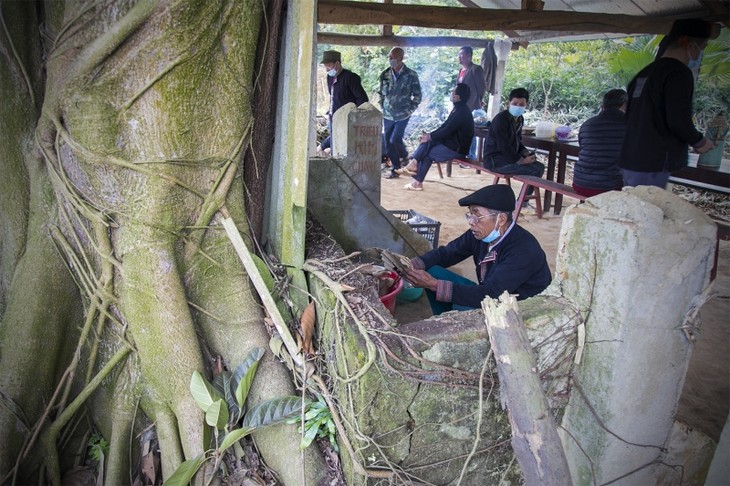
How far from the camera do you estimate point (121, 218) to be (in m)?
2.36

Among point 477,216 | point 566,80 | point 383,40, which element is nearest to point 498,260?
point 477,216

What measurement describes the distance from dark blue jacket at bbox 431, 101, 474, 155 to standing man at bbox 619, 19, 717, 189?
344 centimetres

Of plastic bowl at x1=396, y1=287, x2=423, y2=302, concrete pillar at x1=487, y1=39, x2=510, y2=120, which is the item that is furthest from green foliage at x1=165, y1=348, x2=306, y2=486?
concrete pillar at x1=487, y1=39, x2=510, y2=120

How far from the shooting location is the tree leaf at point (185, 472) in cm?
223

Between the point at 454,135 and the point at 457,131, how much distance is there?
0.08 meters

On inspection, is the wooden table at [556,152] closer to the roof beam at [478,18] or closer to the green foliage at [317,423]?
the roof beam at [478,18]

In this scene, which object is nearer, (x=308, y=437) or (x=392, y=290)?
(x=308, y=437)

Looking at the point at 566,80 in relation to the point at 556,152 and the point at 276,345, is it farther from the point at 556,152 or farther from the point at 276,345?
the point at 276,345

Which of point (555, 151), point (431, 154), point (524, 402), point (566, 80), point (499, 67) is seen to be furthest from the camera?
point (566, 80)

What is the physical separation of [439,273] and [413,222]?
1560 millimetres

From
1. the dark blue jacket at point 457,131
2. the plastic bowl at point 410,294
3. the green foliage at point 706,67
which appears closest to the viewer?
the plastic bowl at point 410,294

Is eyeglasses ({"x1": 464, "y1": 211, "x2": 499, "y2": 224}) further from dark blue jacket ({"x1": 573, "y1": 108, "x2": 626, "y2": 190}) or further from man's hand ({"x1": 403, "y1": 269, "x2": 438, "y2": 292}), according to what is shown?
dark blue jacket ({"x1": 573, "y1": 108, "x2": 626, "y2": 190})

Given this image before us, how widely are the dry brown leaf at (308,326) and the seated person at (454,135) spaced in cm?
561

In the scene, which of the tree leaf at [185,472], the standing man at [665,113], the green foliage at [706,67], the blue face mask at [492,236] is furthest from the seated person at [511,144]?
the tree leaf at [185,472]
